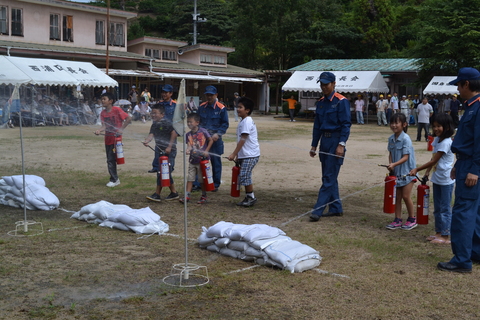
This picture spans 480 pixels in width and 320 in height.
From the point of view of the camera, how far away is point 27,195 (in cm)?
762

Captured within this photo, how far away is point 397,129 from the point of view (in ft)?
21.3

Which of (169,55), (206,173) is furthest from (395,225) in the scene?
(169,55)

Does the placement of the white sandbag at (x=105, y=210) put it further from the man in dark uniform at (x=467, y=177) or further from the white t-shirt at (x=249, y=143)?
the man in dark uniform at (x=467, y=177)

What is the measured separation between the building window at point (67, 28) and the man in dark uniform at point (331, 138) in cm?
2867

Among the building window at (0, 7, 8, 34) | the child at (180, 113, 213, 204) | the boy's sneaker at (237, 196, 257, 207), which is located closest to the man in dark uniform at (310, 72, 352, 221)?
the boy's sneaker at (237, 196, 257, 207)

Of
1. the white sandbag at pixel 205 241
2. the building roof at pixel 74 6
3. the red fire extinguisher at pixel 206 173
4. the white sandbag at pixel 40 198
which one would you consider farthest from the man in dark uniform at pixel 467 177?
the building roof at pixel 74 6

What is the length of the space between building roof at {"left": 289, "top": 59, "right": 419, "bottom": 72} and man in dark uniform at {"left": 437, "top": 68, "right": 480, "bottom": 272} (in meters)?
27.6

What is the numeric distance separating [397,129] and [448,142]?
0.74 m

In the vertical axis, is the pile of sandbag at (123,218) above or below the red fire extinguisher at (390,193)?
below

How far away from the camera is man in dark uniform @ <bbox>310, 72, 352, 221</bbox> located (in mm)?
7164

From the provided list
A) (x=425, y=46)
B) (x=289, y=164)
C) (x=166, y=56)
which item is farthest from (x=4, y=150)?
(x=166, y=56)

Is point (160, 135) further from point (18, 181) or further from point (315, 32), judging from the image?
point (315, 32)

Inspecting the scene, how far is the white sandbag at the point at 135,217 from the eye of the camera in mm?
6414

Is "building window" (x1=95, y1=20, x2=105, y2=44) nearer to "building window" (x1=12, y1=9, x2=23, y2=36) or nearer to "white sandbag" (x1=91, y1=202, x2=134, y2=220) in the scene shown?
"building window" (x1=12, y1=9, x2=23, y2=36)
